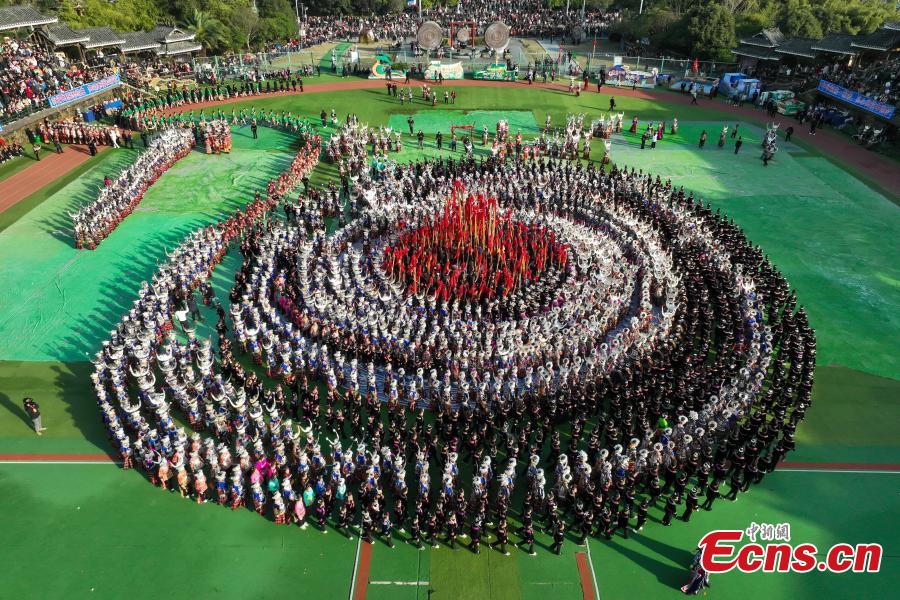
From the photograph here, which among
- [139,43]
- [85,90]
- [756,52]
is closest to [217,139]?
[85,90]

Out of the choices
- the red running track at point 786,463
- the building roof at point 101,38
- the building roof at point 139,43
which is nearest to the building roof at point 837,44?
the red running track at point 786,463

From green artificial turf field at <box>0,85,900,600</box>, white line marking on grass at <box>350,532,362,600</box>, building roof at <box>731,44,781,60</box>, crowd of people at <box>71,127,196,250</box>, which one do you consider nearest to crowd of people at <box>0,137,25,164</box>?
green artificial turf field at <box>0,85,900,600</box>

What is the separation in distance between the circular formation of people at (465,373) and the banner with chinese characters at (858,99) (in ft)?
86.1

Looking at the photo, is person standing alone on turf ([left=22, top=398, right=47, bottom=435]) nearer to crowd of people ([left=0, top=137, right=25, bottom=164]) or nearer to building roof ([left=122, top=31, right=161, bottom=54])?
crowd of people ([left=0, top=137, right=25, bottom=164])

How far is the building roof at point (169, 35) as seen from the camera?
192 feet

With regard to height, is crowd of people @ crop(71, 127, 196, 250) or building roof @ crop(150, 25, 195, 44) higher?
building roof @ crop(150, 25, 195, 44)

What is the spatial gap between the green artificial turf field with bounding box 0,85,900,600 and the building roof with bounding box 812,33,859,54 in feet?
82.7

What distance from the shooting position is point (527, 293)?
2223 cm

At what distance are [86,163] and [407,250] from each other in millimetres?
28462

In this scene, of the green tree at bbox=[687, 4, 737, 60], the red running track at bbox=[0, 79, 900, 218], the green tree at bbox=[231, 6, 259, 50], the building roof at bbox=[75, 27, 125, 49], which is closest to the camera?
the red running track at bbox=[0, 79, 900, 218]

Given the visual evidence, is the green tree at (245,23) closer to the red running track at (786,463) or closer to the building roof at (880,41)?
the building roof at (880,41)

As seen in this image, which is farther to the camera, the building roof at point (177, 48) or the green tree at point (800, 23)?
the green tree at point (800, 23)

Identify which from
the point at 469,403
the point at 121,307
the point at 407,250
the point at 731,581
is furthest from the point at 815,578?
the point at 121,307

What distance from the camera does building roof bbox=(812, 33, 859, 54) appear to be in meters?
51.3
